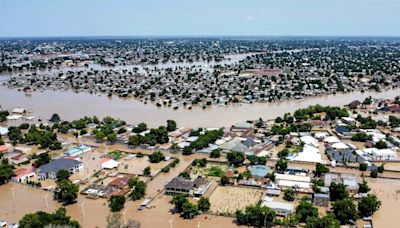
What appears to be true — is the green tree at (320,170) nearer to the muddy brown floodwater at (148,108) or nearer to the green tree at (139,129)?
the muddy brown floodwater at (148,108)

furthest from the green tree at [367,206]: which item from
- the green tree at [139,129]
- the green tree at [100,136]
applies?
the green tree at [100,136]

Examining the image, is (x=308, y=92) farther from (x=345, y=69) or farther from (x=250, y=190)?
(x=250, y=190)

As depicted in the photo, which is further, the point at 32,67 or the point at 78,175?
the point at 32,67

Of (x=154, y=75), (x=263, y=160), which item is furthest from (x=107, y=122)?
(x=154, y=75)

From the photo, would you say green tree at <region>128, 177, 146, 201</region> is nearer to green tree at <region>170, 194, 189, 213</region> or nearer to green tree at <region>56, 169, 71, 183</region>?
green tree at <region>170, 194, 189, 213</region>

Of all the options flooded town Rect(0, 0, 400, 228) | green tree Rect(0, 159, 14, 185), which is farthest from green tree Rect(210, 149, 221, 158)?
green tree Rect(0, 159, 14, 185)

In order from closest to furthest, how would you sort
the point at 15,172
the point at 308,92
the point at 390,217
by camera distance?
the point at 390,217
the point at 15,172
the point at 308,92
